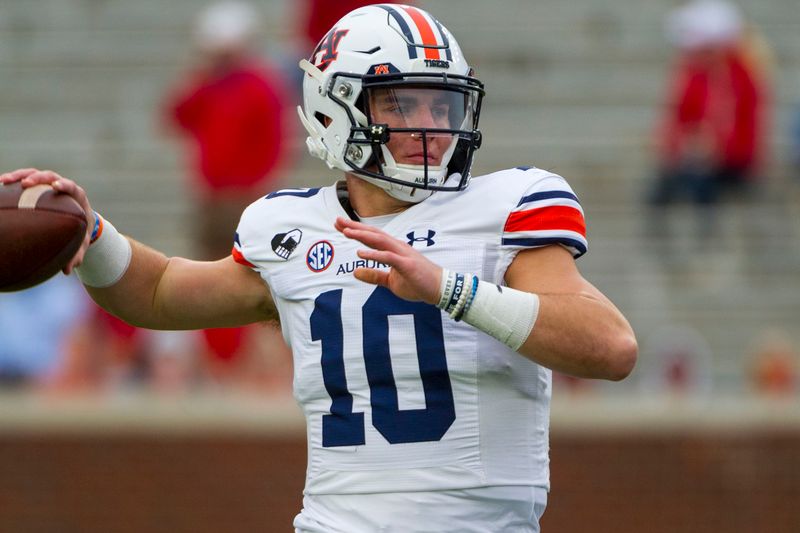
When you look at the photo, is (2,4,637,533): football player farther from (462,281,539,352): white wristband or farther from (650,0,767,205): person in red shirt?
(650,0,767,205): person in red shirt

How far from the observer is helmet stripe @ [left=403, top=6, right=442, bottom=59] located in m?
3.33

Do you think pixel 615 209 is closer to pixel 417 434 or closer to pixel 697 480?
pixel 697 480

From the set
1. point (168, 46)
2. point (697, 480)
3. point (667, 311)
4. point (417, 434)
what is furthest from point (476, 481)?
point (168, 46)

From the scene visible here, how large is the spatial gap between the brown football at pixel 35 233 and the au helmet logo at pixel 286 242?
17.2 inches

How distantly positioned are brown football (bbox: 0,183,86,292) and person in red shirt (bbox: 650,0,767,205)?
522cm

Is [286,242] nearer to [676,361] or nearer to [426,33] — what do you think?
[426,33]

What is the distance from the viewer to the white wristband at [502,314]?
2932 mm

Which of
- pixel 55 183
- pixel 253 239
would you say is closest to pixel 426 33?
pixel 253 239

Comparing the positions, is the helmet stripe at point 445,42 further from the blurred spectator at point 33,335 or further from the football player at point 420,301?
the blurred spectator at point 33,335

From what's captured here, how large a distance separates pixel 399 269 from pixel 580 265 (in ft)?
17.6

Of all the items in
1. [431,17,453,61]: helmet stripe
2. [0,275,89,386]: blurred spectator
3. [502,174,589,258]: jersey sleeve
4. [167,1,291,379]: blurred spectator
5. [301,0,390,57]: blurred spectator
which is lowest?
[0,275,89,386]: blurred spectator

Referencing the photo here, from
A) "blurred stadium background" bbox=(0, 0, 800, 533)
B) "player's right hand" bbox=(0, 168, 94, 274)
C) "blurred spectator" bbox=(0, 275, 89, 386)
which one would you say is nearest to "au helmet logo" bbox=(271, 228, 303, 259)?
"player's right hand" bbox=(0, 168, 94, 274)

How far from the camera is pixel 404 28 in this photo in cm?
338

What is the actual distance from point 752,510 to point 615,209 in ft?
7.29
